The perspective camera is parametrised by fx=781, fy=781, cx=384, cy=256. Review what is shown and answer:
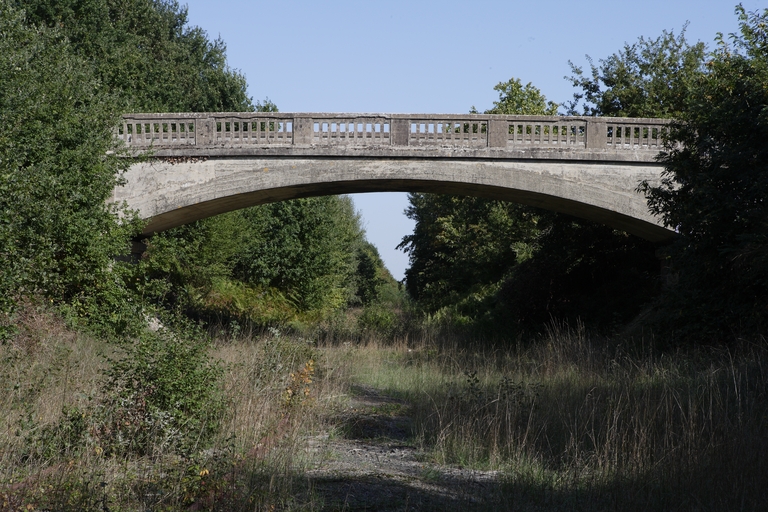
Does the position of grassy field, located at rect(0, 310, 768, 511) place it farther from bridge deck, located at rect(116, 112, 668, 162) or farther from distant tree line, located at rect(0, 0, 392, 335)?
bridge deck, located at rect(116, 112, 668, 162)

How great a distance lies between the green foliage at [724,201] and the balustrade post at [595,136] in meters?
2.66

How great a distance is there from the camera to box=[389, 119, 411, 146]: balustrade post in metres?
14.6

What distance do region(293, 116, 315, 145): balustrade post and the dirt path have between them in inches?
330

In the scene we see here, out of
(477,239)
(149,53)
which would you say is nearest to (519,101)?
(477,239)

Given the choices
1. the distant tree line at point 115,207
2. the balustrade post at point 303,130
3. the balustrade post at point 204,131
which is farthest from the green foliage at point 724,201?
the balustrade post at point 204,131

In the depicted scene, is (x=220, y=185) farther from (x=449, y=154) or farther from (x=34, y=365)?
(x=34, y=365)

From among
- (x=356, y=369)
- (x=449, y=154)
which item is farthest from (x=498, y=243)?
(x=356, y=369)

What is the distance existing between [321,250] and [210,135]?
1394 centimetres

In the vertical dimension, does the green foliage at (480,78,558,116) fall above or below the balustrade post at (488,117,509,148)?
above

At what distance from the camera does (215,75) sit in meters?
29.6

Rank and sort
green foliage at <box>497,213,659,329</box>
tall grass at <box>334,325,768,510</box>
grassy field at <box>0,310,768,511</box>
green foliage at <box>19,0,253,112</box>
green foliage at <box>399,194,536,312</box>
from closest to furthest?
1. grassy field at <box>0,310,768,511</box>
2. tall grass at <box>334,325,768,510</box>
3. green foliage at <box>497,213,659,329</box>
4. green foliage at <box>19,0,253,112</box>
5. green foliage at <box>399,194,536,312</box>

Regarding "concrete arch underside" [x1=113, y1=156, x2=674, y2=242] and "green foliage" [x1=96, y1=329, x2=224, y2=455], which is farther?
"concrete arch underside" [x1=113, y1=156, x2=674, y2=242]

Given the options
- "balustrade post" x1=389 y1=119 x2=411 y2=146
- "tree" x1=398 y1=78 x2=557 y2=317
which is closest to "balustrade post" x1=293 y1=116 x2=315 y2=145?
"balustrade post" x1=389 y1=119 x2=411 y2=146

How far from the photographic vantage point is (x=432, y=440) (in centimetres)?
653
